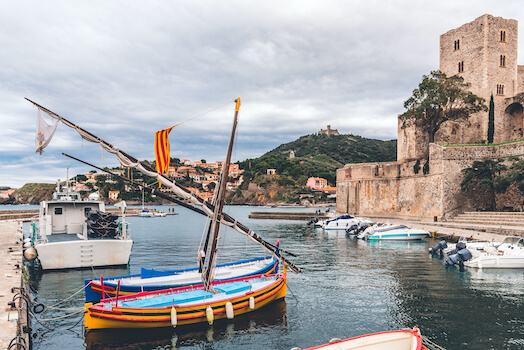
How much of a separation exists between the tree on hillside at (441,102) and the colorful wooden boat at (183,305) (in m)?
34.6

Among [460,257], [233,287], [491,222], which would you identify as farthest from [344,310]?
[491,222]

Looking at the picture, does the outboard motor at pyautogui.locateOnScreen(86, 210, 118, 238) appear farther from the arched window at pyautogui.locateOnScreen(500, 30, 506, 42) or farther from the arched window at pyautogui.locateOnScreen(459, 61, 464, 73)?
the arched window at pyautogui.locateOnScreen(500, 30, 506, 42)

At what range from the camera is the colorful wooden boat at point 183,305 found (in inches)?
416

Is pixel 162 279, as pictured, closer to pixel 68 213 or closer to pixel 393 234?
pixel 68 213

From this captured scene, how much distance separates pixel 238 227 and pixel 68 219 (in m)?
13.2

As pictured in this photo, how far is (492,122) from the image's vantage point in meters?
41.5

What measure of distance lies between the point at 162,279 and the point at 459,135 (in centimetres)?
4124

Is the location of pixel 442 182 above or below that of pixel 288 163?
below

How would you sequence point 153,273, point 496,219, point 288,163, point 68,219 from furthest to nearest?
1. point 288,163
2. point 496,219
3. point 68,219
4. point 153,273

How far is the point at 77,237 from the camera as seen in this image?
65.0 ft

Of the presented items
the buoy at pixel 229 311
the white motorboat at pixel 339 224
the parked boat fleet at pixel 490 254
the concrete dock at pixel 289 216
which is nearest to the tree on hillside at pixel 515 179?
the parked boat fleet at pixel 490 254

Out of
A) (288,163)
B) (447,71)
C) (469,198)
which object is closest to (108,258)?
(469,198)

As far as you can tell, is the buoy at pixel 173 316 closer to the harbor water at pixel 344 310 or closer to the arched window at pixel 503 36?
the harbor water at pixel 344 310

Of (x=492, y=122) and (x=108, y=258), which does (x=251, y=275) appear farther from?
(x=492, y=122)
